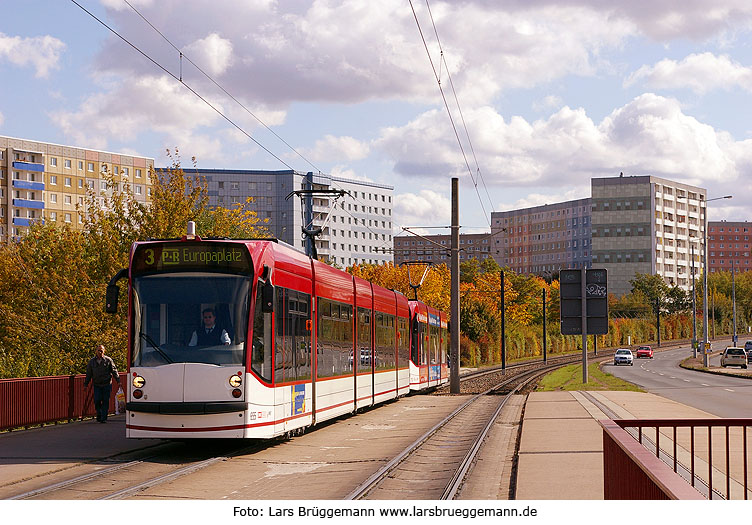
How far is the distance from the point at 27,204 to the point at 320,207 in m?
55.6

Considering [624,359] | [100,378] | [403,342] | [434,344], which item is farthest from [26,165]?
[100,378]

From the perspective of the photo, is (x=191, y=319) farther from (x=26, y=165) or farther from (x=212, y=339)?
(x=26, y=165)

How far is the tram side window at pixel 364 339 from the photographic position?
24.9 metres

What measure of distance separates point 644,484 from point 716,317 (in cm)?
17038

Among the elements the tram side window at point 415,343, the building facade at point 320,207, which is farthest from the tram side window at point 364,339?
the building facade at point 320,207

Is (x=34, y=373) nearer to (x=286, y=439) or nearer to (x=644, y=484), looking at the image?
(x=286, y=439)

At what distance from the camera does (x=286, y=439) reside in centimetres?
1894

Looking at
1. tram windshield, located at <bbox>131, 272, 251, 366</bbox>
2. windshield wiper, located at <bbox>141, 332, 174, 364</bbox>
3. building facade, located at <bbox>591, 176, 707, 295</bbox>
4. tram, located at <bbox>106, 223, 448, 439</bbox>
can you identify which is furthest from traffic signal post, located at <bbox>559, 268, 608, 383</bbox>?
building facade, located at <bbox>591, 176, 707, 295</bbox>

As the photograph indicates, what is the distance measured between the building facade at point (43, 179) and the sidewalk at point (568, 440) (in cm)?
9496

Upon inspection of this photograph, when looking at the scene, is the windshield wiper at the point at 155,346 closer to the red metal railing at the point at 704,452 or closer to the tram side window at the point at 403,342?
the red metal railing at the point at 704,452

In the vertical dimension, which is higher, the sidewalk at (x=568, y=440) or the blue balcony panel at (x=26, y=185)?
the blue balcony panel at (x=26, y=185)

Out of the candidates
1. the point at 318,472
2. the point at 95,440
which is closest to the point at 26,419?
the point at 95,440

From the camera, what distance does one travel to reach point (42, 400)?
21344mm

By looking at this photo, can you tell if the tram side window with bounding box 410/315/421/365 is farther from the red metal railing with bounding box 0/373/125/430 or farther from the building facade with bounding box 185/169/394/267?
the building facade with bounding box 185/169/394/267
